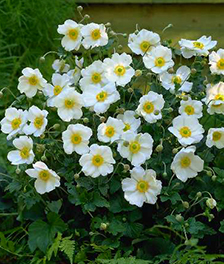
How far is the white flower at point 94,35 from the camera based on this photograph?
6.13 ft

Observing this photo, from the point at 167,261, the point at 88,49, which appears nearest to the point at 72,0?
the point at 88,49

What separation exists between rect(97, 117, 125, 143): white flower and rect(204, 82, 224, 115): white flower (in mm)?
297

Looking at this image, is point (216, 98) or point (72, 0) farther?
point (72, 0)

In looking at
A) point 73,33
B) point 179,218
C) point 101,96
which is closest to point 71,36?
point 73,33

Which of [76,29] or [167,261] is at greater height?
[76,29]

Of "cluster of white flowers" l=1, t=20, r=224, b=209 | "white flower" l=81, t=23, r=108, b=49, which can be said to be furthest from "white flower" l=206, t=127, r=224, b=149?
"white flower" l=81, t=23, r=108, b=49

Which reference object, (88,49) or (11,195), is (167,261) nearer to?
(11,195)

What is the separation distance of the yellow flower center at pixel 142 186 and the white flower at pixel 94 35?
1.52ft

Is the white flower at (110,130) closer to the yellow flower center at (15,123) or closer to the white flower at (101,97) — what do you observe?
the white flower at (101,97)

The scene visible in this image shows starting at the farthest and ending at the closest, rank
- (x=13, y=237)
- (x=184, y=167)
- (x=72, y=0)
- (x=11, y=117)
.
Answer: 1. (x=72, y=0)
2. (x=13, y=237)
3. (x=11, y=117)
4. (x=184, y=167)

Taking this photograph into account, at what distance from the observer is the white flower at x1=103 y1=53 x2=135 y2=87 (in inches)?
71.2

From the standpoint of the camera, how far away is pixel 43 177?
1723 mm

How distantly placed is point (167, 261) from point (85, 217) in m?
0.30

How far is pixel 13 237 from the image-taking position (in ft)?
6.68
